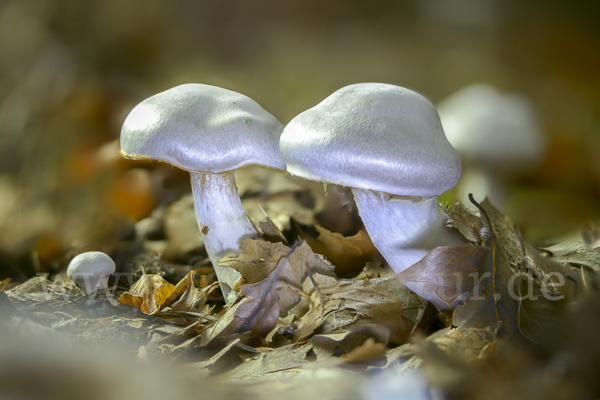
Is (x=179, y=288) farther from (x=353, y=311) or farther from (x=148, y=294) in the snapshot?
(x=353, y=311)

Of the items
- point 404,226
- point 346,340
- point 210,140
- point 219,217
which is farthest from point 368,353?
point 219,217

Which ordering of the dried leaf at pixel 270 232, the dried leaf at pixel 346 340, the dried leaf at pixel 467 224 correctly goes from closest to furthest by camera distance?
the dried leaf at pixel 346 340, the dried leaf at pixel 467 224, the dried leaf at pixel 270 232

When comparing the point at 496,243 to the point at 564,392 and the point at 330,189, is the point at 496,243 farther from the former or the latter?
the point at 330,189

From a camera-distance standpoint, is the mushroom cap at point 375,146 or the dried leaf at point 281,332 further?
the dried leaf at point 281,332

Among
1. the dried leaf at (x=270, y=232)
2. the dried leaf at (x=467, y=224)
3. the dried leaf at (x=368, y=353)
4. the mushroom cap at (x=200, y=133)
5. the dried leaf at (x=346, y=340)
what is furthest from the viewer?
the dried leaf at (x=270, y=232)

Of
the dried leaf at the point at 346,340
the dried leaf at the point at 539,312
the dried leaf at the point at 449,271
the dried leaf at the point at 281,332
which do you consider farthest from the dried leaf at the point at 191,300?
the dried leaf at the point at 539,312

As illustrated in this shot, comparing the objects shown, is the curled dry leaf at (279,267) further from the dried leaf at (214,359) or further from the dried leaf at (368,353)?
the dried leaf at (368,353)

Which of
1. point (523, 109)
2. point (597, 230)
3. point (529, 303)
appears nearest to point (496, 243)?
point (529, 303)
